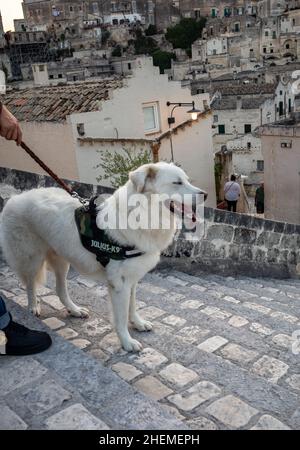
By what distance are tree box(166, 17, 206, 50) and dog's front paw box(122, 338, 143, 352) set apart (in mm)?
82580

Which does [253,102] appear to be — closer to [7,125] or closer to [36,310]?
[36,310]

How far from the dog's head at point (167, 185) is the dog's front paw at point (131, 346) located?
1.17 metres

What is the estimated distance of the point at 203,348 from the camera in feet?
12.9

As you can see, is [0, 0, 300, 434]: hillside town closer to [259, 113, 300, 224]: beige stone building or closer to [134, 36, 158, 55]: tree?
[259, 113, 300, 224]: beige stone building

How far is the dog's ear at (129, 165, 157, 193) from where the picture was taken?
347cm

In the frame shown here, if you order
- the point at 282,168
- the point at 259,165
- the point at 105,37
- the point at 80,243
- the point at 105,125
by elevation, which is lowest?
the point at 259,165

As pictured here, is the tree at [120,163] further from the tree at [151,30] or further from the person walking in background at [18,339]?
the tree at [151,30]

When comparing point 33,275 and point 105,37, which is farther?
point 105,37

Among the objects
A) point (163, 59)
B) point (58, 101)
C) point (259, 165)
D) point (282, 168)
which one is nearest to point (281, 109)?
point (259, 165)

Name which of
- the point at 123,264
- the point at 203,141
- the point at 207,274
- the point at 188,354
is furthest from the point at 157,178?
the point at 203,141

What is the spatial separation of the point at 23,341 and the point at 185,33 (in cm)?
8859

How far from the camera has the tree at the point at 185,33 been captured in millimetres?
81231

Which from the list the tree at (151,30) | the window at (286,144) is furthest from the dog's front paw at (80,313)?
the tree at (151,30)
